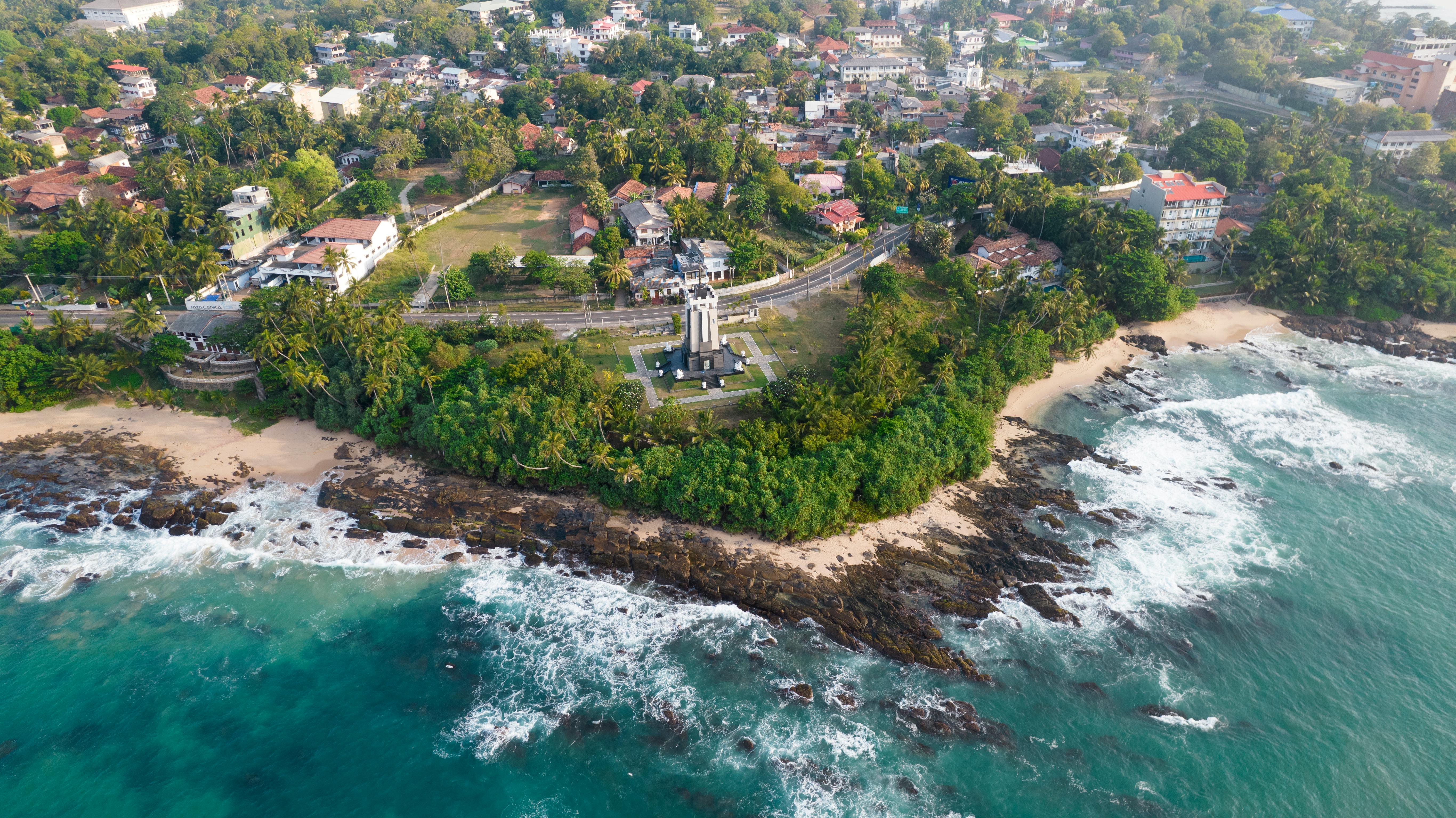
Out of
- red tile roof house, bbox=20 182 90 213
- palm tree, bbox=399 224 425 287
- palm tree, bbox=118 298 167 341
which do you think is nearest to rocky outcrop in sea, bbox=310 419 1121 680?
palm tree, bbox=118 298 167 341

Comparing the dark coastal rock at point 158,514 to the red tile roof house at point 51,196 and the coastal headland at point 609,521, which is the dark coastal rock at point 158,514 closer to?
the coastal headland at point 609,521

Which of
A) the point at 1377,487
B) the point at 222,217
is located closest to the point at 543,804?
the point at 1377,487

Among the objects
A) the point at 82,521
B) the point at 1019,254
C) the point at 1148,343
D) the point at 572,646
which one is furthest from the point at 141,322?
the point at 1148,343

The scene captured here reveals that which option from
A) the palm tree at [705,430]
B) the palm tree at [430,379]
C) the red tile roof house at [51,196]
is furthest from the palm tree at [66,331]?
the palm tree at [705,430]

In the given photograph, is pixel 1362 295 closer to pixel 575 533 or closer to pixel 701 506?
pixel 701 506

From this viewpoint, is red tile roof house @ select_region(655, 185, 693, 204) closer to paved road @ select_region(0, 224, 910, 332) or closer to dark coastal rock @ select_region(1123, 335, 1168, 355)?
paved road @ select_region(0, 224, 910, 332)
